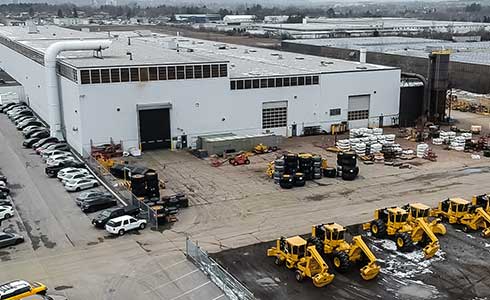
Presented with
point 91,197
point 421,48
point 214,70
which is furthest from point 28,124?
point 421,48

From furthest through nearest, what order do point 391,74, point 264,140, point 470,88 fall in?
point 470,88, point 391,74, point 264,140

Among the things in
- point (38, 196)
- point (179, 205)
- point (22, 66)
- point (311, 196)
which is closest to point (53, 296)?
point (179, 205)

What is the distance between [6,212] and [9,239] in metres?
4.03

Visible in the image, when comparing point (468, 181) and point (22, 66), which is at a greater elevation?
point (22, 66)

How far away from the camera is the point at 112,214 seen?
28938 mm

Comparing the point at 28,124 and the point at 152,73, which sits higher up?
the point at 152,73

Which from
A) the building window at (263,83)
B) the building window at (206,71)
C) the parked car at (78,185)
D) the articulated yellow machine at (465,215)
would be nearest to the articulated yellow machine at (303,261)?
the articulated yellow machine at (465,215)

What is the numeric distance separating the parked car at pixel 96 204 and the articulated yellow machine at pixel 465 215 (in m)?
17.4

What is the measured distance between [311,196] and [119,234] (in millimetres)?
11418

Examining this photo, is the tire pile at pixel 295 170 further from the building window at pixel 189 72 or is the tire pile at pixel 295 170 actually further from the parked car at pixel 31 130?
the parked car at pixel 31 130

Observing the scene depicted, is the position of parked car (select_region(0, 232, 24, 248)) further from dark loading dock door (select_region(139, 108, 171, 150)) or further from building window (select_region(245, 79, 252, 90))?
building window (select_region(245, 79, 252, 90))

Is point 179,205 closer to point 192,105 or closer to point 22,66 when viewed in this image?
point 192,105

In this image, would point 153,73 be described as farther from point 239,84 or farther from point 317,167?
point 317,167

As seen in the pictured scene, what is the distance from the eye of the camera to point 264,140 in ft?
148
